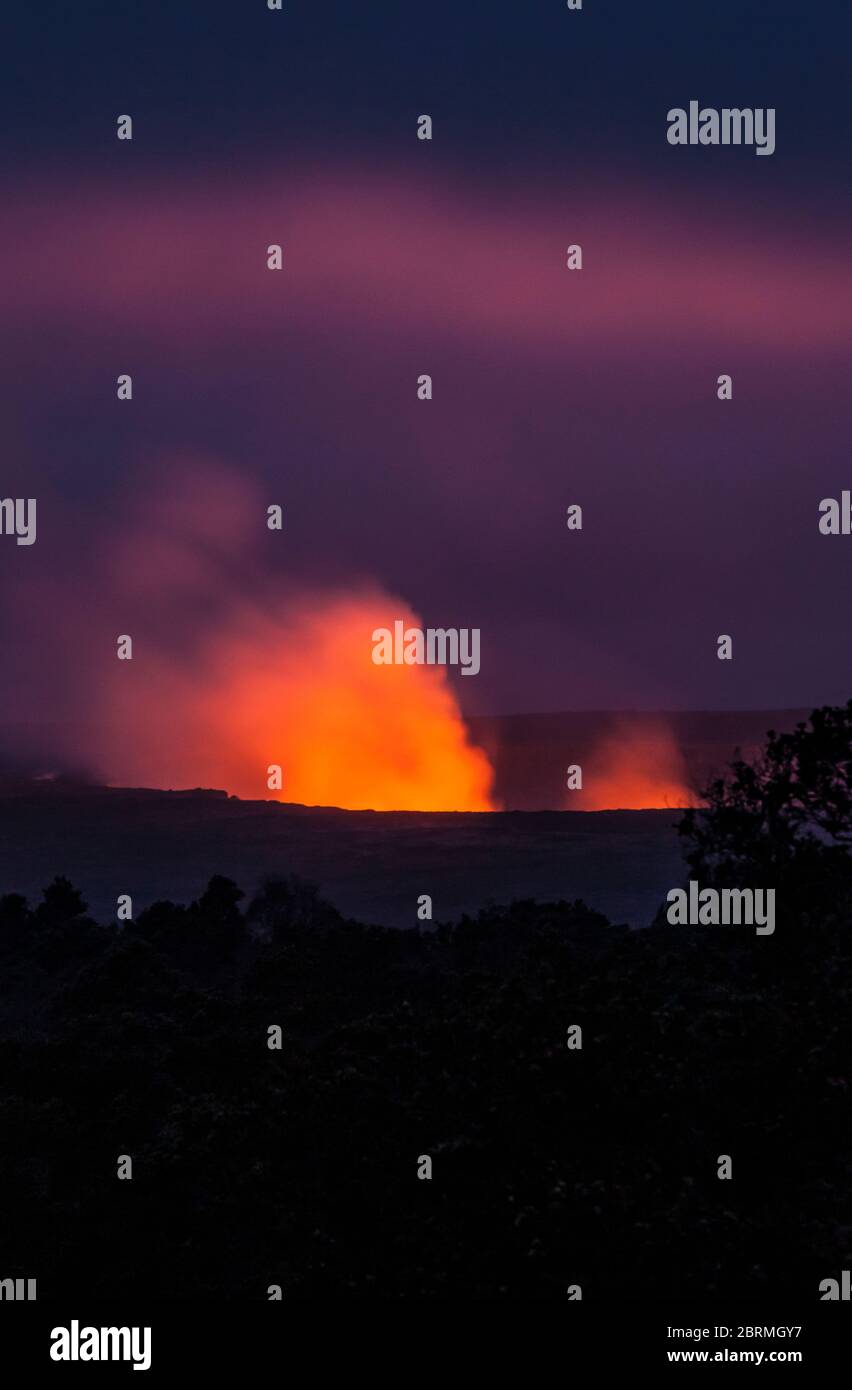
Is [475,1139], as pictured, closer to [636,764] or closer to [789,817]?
[789,817]

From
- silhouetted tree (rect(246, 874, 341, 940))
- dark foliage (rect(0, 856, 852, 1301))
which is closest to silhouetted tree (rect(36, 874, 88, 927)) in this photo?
silhouetted tree (rect(246, 874, 341, 940))

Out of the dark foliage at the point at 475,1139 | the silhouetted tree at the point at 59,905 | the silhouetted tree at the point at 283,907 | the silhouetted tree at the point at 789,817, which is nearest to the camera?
the dark foliage at the point at 475,1139

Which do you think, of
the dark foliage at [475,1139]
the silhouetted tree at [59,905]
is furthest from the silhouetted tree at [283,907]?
the dark foliage at [475,1139]

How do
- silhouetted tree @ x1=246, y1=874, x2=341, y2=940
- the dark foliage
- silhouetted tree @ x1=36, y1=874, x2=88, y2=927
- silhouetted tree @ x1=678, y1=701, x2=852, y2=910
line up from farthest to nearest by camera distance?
1. silhouetted tree @ x1=246, y1=874, x2=341, y2=940
2. silhouetted tree @ x1=36, y1=874, x2=88, y2=927
3. silhouetted tree @ x1=678, y1=701, x2=852, y2=910
4. the dark foliage

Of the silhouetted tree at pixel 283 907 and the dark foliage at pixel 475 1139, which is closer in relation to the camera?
the dark foliage at pixel 475 1139

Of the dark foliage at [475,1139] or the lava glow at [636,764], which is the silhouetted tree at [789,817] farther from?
the lava glow at [636,764]

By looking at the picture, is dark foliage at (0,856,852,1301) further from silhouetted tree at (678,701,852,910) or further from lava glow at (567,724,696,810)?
lava glow at (567,724,696,810)

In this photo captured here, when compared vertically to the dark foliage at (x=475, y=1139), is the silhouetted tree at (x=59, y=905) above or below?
above

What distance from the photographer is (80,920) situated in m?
51.9

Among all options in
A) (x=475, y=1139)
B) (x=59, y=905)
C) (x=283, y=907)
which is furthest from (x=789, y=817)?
(x=283, y=907)

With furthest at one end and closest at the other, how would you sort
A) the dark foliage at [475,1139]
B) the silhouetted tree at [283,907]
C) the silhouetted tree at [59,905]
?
the silhouetted tree at [283,907]
the silhouetted tree at [59,905]
the dark foliage at [475,1139]

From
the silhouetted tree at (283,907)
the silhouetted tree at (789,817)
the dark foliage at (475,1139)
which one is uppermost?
the silhouetted tree at (283,907)

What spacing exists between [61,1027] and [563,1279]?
1725 cm

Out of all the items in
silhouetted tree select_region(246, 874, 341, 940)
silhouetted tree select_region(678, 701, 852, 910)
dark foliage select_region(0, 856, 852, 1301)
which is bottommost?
dark foliage select_region(0, 856, 852, 1301)
